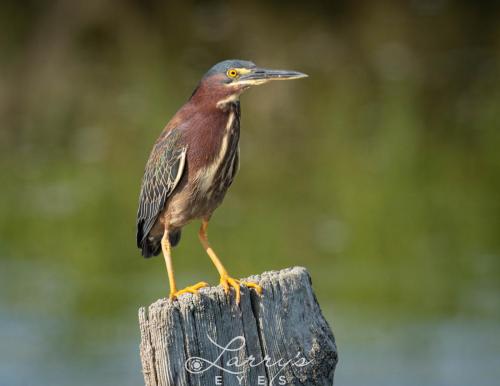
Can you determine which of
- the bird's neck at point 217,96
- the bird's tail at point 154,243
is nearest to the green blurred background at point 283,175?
the bird's tail at point 154,243

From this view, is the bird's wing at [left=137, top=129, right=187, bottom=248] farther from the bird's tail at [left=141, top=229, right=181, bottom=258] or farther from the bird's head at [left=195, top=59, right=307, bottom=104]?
the bird's head at [left=195, top=59, right=307, bottom=104]

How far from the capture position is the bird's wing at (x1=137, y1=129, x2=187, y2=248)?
5109 mm

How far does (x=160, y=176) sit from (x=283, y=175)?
6.95m

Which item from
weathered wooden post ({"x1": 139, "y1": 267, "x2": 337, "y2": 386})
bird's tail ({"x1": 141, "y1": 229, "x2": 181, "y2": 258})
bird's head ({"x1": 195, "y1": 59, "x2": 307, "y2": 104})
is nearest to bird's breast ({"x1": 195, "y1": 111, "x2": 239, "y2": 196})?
bird's head ({"x1": 195, "y1": 59, "x2": 307, "y2": 104})

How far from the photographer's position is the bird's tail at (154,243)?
549 centimetres

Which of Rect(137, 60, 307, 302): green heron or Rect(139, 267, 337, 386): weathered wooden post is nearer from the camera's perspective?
Rect(139, 267, 337, 386): weathered wooden post

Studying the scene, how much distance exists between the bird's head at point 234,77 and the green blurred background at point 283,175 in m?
3.93

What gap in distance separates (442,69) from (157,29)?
4355 millimetres

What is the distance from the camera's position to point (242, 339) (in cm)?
388

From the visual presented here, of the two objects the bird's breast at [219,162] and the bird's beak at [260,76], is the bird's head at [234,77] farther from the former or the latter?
the bird's breast at [219,162]

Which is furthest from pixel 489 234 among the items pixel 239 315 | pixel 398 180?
pixel 239 315

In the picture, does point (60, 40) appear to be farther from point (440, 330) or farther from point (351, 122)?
point (440, 330)

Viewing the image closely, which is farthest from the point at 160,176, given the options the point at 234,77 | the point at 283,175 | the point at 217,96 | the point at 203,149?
the point at 283,175

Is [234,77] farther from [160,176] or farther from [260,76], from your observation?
[160,176]
